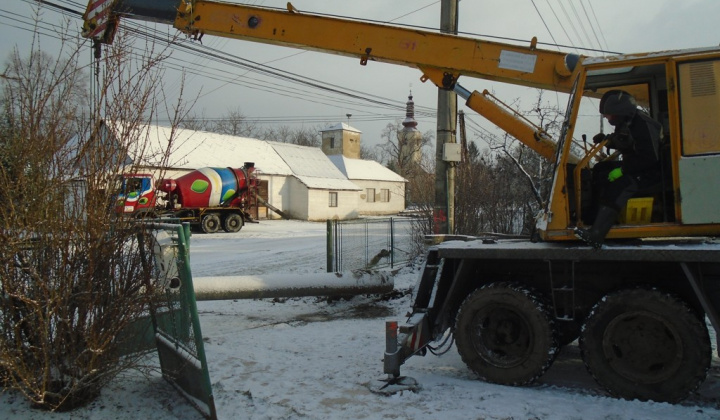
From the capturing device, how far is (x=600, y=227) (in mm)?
4801

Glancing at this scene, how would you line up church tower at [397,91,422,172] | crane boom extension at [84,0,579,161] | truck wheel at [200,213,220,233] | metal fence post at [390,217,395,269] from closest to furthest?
crane boom extension at [84,0,579,161]
metal fence post at [390,217,395,269]
truck wheel at [200,213,220,233]
church tower at [397,91,422,172]

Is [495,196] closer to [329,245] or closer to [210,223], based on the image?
[329,245]

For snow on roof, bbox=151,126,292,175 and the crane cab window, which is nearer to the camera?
the crane cab window

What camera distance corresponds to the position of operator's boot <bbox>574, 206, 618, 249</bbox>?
479cm

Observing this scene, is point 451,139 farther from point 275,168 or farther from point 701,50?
point 275,168

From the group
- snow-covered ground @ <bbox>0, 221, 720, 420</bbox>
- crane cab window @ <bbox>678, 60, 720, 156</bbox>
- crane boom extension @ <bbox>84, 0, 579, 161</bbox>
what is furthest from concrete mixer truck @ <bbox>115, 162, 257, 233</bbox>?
crane cab window @ <bbox>678, 60, 720, 156</bbox>

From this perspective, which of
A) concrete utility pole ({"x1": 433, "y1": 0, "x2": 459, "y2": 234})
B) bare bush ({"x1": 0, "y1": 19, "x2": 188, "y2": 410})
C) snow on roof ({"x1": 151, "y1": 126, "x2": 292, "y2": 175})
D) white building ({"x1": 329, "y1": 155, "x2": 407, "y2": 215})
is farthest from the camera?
white building ({"x1": 329, "y1": 155, "x2": 407, "y2": 215})

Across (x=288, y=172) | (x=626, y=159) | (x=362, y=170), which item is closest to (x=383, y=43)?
(x=626, y=159)

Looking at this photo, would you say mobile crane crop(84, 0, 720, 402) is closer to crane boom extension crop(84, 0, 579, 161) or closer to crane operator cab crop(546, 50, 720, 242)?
crane operator cab crop(546, 50, 720, 242)

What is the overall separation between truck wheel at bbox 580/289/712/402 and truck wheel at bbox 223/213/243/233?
2245 cm

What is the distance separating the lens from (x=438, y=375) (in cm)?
563

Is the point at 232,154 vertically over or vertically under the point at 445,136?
over

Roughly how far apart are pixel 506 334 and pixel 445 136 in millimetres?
5483

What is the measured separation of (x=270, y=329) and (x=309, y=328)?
57cm
